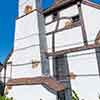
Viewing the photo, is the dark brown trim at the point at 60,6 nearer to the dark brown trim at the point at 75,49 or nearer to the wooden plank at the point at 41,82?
the dark brown trim at the point at 75,49

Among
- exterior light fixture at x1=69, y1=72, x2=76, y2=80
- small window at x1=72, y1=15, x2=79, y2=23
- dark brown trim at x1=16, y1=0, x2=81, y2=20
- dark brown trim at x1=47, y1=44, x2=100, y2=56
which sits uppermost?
dark brown trim at x1=16, y1=0, x2=81, y2=20

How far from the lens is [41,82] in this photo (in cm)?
1096

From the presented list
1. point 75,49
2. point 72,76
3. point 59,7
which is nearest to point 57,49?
point 75,49

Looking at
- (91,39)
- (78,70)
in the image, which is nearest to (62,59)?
(78,70)

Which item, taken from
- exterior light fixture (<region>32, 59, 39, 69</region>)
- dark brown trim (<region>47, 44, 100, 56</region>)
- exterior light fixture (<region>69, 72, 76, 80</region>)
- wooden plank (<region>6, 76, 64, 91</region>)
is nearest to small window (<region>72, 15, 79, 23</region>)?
dark brown trim (<region>47, 44, 100, 56</region>)

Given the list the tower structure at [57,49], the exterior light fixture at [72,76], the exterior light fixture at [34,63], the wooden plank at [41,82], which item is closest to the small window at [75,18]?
the tower structure at [57,49]

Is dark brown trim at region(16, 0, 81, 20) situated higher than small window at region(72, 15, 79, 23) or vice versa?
dark brown trim at region(16, 0, 81, 20)

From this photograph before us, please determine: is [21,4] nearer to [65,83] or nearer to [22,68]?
[22,68]

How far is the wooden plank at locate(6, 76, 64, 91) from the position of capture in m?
10.4

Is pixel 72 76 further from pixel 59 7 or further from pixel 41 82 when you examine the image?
pixel 59 7

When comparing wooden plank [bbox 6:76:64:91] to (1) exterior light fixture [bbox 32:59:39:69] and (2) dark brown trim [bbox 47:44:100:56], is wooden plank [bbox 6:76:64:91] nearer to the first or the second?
(1) exterior light fixture [bbox 32:59:39:69]

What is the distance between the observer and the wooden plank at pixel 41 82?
1040 cm

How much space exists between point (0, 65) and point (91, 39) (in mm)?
9276

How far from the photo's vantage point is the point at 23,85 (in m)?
11.9
